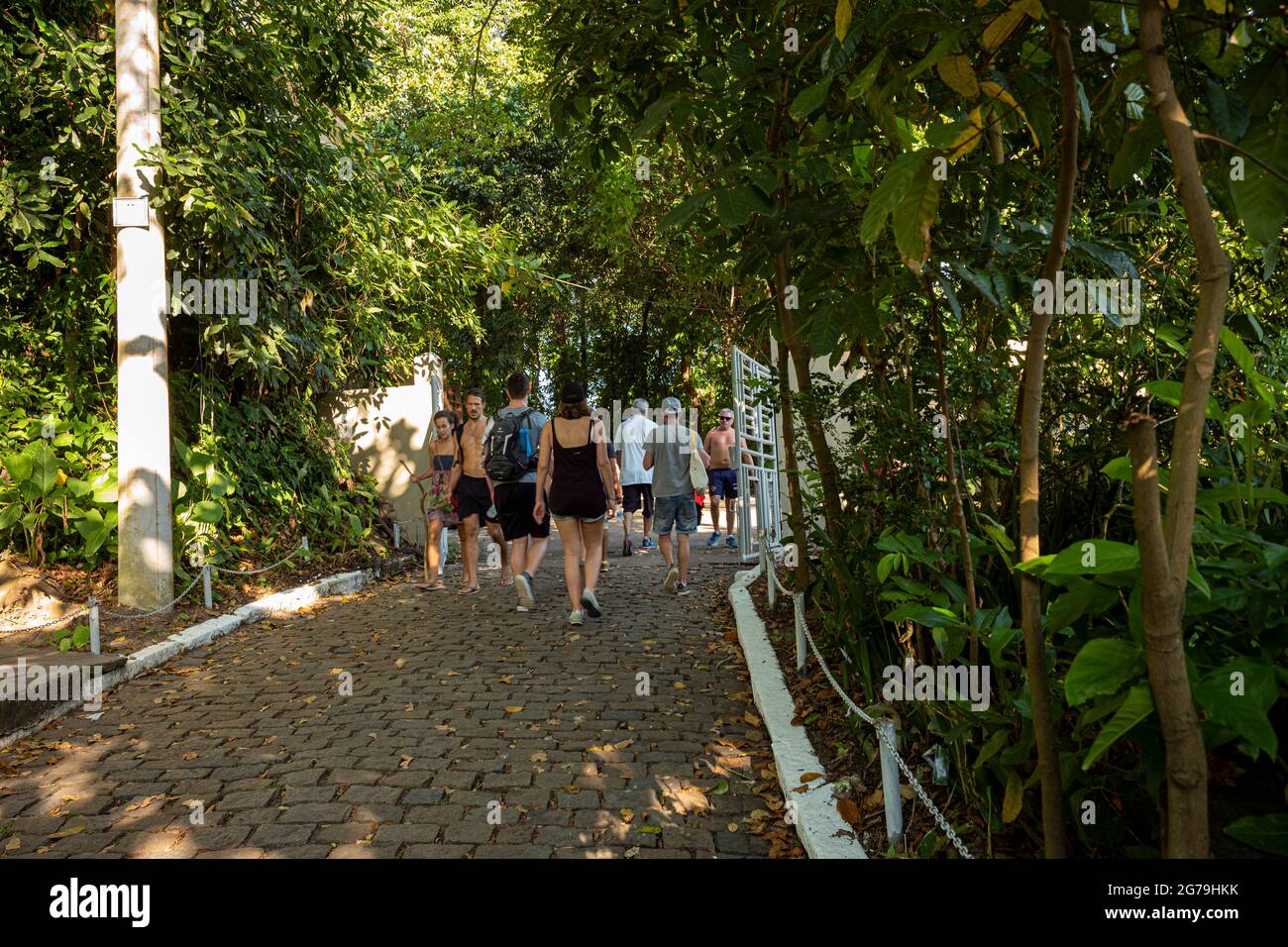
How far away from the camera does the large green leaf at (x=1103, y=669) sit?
6.18 feet

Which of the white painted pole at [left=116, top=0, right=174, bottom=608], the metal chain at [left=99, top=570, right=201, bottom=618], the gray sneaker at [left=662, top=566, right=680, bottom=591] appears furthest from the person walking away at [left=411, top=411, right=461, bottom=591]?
the white painted pole at [left=116, top=0, right=174, bottom=608]

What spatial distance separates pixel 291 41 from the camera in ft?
34.1

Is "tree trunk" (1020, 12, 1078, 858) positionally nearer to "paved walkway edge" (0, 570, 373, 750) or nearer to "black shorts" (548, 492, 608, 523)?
"paved walkway edge" (0, 570, 373, 750)

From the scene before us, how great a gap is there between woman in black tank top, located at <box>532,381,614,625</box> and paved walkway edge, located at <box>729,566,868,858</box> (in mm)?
1789

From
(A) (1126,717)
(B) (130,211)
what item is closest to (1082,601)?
(A) (1126,717)

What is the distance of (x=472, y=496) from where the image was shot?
10.3 meters

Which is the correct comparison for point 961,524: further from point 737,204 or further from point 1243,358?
point 737,204

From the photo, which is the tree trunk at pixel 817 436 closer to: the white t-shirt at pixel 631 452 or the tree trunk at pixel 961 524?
the tree trunk at pixel 961 524

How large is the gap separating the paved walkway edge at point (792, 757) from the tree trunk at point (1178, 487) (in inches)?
74.6

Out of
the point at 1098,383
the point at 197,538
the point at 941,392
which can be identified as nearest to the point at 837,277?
the point at 941,392

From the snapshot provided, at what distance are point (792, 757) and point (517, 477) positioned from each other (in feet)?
18.1

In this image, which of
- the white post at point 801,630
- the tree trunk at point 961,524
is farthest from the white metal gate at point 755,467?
the tree trunk at point 961,524

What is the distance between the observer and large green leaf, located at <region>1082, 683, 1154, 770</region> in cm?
178

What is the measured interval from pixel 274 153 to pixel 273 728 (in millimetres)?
7349
